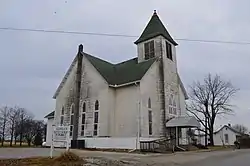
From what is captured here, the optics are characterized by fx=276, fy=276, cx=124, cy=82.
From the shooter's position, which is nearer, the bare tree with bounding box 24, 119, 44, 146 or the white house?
the bare tree with bounding box 24, 119, 44, 146

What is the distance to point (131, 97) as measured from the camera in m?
28.8

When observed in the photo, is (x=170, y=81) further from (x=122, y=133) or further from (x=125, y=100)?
(x=122, y=133)

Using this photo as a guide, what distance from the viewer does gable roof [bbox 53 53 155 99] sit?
99.2ft

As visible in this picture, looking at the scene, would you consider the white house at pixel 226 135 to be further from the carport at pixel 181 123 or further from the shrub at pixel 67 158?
the shrub at pixel 67 158

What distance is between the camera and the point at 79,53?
3475 centimetres

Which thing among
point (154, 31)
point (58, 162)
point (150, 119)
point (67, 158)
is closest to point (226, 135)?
point (154, 31)

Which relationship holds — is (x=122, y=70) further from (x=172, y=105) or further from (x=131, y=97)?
(x=172, y=105)

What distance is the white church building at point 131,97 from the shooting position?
28.1m

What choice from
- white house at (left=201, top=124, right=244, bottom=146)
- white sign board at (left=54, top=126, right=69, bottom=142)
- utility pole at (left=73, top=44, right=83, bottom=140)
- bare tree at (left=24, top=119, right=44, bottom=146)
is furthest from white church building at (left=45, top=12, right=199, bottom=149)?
white house at (left=201, top=124, right=244, bottom=146)

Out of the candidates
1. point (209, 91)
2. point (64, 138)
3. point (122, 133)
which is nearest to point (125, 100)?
point (122, 133)

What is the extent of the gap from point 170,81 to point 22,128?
46.2 m

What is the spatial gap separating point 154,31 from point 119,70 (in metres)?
6.56

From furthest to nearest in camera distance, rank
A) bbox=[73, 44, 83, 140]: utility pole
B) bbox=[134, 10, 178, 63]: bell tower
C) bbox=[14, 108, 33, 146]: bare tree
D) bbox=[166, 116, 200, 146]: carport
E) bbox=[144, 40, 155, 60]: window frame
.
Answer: bbox=[14, 108, 33, 146]: bare tree
bbox=[144, 40, 155, 60]: window frame
bbox=[134, 10, 178, 63]: bell tower
bbox=[73, 44, 83, 140]: utility pole
bbox=[166, 116, 200, 146]: carport

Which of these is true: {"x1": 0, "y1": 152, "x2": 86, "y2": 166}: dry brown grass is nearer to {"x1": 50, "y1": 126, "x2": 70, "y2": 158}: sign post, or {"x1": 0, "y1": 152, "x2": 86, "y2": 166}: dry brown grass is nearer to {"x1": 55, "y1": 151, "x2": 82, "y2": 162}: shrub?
{"x1": 55, "y1": 151, "x2": 82, "y2": 162}: shrub
